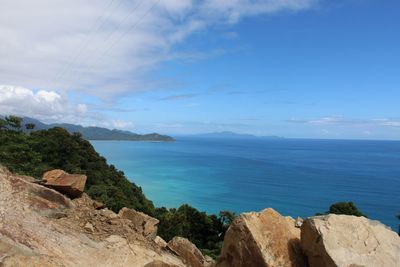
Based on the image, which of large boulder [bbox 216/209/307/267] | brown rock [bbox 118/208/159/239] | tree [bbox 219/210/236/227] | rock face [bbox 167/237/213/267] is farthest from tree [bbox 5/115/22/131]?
large boulder [bbox 216/209/307/267]

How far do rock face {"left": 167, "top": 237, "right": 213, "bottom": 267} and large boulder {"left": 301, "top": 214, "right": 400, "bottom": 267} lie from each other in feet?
19.4

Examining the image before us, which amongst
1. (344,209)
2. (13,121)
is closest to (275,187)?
(344,209)

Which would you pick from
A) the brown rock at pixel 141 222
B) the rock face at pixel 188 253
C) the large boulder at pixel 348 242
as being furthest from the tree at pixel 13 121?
the large boulder at pixel 348 242

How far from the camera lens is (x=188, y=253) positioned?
14.5 meters

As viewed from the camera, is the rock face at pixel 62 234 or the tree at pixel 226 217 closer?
the rock face at pixel 62 234

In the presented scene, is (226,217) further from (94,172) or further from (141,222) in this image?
(141,222)

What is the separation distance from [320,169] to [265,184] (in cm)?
3995

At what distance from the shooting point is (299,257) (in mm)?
9555

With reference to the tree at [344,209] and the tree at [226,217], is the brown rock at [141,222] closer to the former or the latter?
the tree at [226,217]

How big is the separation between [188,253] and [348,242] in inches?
283

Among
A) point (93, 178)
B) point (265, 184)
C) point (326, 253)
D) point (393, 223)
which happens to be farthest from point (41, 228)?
point (265, 184)

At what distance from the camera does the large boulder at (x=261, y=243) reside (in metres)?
9.28

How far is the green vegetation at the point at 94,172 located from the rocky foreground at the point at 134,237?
762 inches

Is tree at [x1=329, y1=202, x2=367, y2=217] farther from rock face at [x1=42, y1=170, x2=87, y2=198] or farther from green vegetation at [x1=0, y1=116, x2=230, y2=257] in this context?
rock face at [x1=42, y1=170, x2=87, y2=198]
